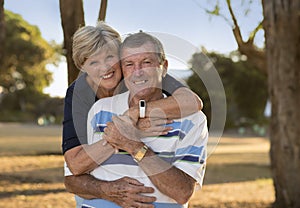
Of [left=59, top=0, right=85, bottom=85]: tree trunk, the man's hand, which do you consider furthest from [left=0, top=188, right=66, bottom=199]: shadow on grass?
the man's hand

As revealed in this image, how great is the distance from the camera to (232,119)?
95.6ft

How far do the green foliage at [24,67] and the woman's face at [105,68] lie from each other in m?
23.3

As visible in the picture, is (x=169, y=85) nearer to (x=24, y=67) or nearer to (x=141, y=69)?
(x=141, y=69)

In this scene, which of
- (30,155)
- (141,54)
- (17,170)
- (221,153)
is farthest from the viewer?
(221,153)

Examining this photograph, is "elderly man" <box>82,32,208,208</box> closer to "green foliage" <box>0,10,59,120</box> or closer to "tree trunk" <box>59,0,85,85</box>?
"tree trunk" <box>59,0,85,85</box>

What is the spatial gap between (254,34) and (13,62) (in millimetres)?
22944

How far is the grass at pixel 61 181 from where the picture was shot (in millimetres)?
7688

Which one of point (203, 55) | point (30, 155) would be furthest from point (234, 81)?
point (203, 55)

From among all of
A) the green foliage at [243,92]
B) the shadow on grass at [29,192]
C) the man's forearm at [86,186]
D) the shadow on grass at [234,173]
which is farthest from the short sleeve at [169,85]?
the green foliage at [243,92]

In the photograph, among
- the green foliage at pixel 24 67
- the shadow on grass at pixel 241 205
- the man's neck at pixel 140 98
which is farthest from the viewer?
the green foliage at pixel 24 67

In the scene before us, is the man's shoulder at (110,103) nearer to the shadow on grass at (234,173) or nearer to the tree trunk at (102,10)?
the tree trunk at (102,10)

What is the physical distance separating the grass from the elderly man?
530 cm

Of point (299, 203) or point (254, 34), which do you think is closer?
point (299, 203)

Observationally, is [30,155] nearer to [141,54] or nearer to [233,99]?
[141,54]
